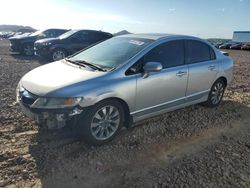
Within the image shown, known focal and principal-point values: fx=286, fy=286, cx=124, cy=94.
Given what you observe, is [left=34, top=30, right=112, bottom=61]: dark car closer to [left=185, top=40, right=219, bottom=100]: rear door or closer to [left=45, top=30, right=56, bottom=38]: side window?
[left=45, top=30, right=56, bottom=38]: side window

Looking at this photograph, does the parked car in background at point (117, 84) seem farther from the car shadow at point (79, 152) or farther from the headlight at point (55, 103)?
the car shadow at point (79, 152)

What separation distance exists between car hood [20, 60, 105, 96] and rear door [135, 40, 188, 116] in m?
0.86

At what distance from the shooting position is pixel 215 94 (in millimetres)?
6508

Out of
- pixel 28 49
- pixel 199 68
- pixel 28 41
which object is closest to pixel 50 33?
pixel 28 41

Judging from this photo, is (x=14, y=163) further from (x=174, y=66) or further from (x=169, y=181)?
(x=174, y=66)

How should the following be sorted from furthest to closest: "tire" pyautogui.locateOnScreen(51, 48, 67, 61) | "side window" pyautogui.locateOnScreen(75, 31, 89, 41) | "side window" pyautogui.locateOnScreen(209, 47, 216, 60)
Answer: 1. "side window" pyautogui.locateOnScreen(75, 31, 89, 41)
2. "tire" pyautogui.locateOnScreen(51, 48, 67, 61)
3. "side window" pyautogui.locateOnScreen(209, 47, 216, 60)

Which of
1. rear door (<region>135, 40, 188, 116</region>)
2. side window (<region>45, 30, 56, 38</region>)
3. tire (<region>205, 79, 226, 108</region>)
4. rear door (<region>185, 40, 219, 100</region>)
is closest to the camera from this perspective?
rear door (<region>135, 40, 188, 116</region>)

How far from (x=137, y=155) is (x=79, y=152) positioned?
0.85 metres

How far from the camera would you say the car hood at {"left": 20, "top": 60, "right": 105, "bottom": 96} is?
4059 millimetres

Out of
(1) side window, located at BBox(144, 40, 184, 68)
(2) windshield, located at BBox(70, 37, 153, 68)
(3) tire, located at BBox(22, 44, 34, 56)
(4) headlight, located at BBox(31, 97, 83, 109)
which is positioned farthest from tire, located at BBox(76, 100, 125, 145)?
(3) tire, located at BBox(22, 44, 34, 56)

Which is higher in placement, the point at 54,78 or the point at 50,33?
the point at 54,78

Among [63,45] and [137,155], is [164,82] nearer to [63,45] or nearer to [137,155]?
[137,155]

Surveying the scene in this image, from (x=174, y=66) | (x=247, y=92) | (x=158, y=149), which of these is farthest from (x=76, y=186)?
(x=247, y=92)

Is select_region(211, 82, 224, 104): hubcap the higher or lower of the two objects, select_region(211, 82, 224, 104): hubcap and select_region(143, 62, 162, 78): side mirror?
the lower
